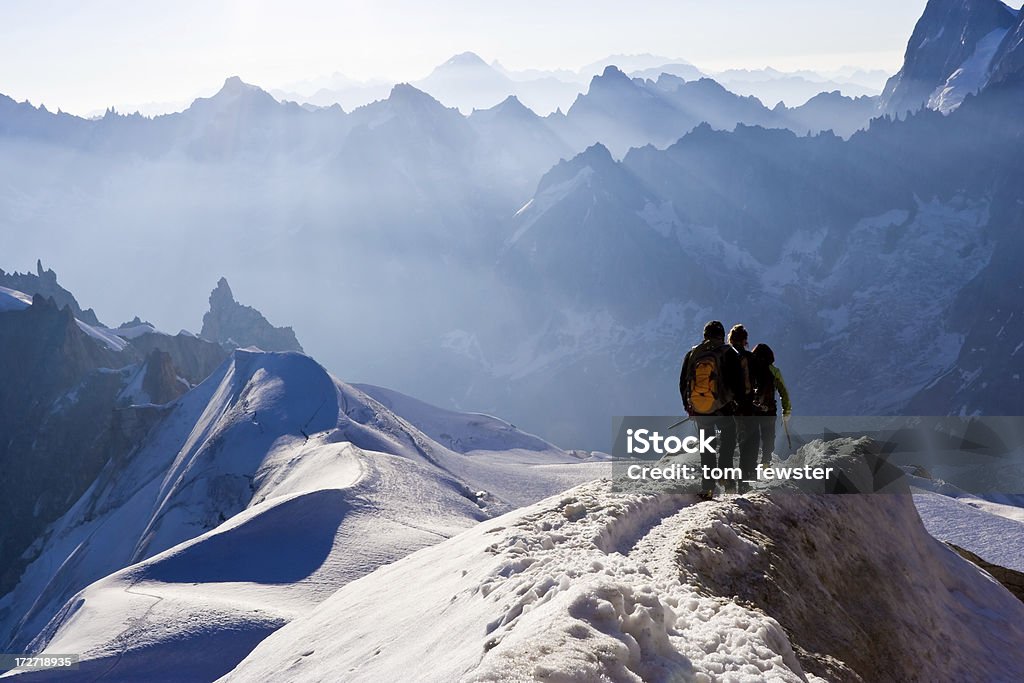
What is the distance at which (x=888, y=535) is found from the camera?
14.7 metres

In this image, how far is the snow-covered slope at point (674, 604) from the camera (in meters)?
7.81

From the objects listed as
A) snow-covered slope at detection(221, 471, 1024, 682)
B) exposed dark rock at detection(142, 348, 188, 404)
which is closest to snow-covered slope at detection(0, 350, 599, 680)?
snow-covered slope at detection(221, 471, 1024, 682)

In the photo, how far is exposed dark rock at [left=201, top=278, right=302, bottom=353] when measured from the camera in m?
152

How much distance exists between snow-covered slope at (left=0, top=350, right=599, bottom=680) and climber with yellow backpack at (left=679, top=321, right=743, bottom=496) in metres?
14.4

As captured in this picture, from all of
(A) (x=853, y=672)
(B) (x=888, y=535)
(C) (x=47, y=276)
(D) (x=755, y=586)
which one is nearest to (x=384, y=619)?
(D) (x=755, y=586)

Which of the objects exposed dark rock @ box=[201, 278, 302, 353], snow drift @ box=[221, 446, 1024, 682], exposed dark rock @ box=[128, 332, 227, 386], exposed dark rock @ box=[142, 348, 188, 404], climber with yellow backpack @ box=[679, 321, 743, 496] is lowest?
snow drift @ box=[221, 446, 1024, 682]

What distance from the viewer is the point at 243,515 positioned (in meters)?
36.9

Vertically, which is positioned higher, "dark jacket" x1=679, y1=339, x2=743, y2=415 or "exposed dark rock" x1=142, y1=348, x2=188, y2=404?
"exposed dark rock" x1=142, y1=348, x2=188, y2=404

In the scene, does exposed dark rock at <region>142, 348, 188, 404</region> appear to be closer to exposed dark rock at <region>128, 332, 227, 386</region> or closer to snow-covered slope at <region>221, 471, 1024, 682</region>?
exposed dark rock at <region>128, 332, 227, 386</region>

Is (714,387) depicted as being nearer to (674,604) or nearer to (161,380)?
(674,604)

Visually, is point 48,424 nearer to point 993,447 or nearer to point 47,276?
point 47,276

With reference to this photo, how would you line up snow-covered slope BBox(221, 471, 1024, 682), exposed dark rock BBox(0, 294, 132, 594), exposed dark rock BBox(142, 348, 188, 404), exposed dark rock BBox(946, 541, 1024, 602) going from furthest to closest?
1. exposed dark rock BBox(142, 348, 188, 404)
2. exposed dark rock BBox(0, 294, 132, 594)
3. exposed dark rock BBox(946, 541, 1024, 602)
4. snow-covered slope BBox(221, 471, 1024, 682)

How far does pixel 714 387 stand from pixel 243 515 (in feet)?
92.5

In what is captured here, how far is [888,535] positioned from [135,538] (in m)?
51.6
